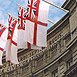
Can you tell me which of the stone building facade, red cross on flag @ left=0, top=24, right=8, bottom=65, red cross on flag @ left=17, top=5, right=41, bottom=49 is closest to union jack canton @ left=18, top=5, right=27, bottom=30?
red cross on flag @ left=17, top=5, right=41, bottom=49

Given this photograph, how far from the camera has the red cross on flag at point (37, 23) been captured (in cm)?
4022

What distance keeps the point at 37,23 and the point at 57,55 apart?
9659 millimetres

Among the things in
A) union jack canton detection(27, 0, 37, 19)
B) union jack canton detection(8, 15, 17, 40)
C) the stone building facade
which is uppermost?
union jack canton detection(27, 0, 37, 19)

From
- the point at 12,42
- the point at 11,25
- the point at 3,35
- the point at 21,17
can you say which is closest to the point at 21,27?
the point at 21,17

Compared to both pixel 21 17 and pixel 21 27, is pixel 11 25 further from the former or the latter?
pixel 21 27

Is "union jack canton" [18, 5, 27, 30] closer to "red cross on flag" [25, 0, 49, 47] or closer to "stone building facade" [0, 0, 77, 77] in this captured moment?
"red cross on flag" [25, 0, 49, 47]

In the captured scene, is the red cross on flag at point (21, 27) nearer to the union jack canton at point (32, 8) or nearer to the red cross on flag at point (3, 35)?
the union jack canton at point (32, 8)

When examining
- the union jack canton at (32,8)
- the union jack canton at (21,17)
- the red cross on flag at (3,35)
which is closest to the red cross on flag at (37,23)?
the union jack canton at (32,8)

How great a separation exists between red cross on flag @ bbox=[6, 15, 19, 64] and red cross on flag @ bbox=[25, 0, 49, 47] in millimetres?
3812

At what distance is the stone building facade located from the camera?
47.3 meters

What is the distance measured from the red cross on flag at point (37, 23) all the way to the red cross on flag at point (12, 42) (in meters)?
3.81

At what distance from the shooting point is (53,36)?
5391 cm

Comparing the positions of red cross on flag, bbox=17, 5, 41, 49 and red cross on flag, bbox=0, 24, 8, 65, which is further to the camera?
red cross on flag, bbox=0, 24, 8, 65

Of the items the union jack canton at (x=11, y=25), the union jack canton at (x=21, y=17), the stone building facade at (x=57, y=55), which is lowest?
the stone building facade at (x=57, y=55)
